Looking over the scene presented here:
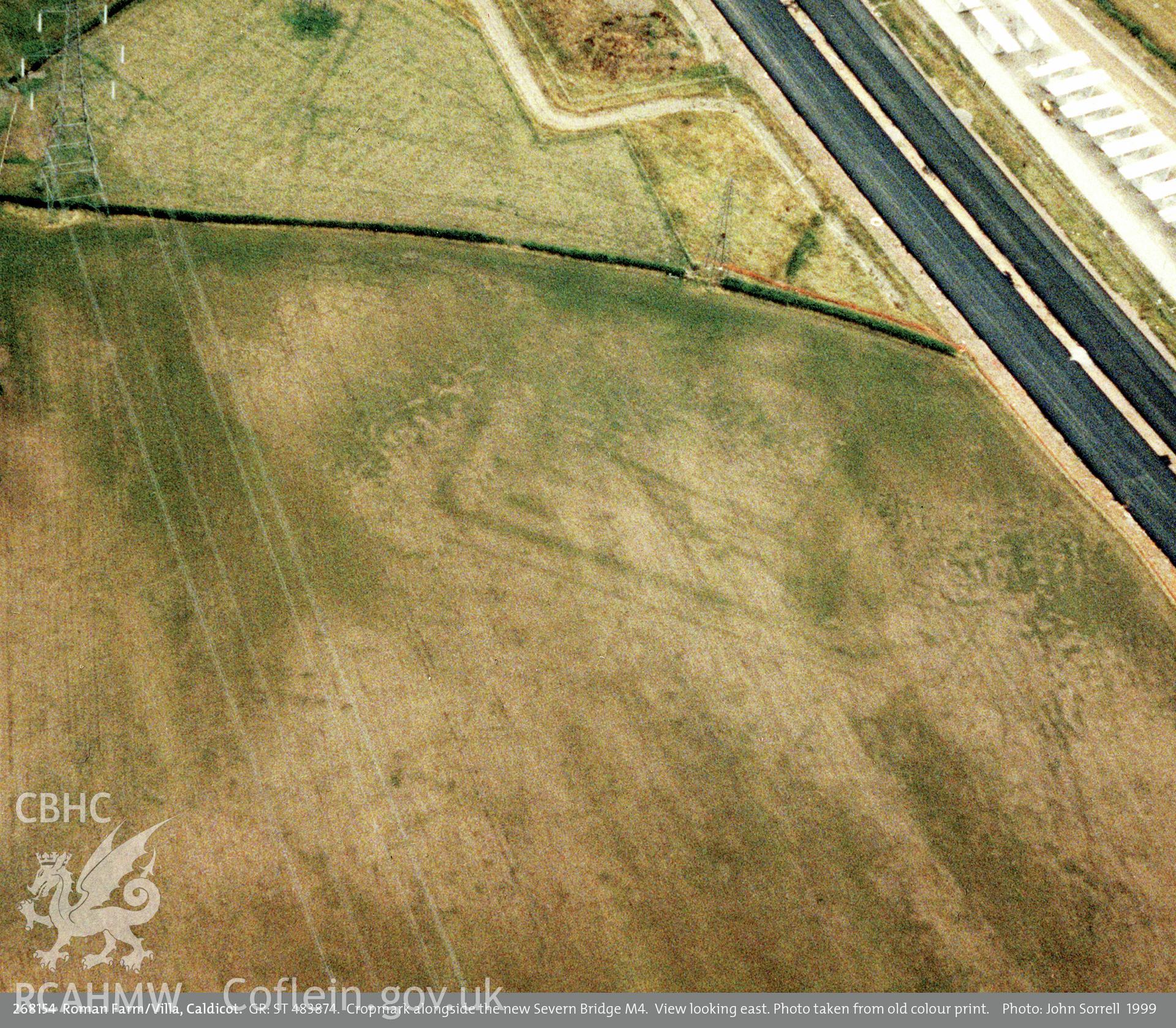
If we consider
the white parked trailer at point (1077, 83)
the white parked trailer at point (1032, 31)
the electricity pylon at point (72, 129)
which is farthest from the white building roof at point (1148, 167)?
the electricity pylon at point (72, 129)

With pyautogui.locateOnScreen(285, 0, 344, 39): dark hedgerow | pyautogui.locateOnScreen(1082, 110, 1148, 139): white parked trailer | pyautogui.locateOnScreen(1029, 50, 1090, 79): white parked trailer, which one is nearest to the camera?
pyautogui.locateOnScreen(1082, 110, 1148, 139): white parked trailer

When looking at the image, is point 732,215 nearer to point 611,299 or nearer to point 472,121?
point 611,299

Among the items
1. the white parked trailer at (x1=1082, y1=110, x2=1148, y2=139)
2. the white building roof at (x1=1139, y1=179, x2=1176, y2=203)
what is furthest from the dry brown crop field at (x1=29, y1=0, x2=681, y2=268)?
the white building roof at (x1=1139, y1=179, x2=1176, y2=203)

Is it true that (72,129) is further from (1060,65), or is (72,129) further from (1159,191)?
(1159,191)

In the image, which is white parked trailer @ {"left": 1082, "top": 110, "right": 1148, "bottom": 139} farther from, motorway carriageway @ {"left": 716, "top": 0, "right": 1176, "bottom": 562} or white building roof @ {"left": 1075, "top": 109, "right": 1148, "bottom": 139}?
motorway carriageway @ {"left": 716, "top": 0, "right": 1176, "bottom": 562}

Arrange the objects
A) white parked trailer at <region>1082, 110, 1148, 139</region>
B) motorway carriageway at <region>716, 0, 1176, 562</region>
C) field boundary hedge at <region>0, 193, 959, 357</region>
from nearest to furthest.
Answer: motorway carriageway at <region>716, 0, 1176, 562</region> < field boundary hedge at <region>0, 193, 959, 357</region> < white parked trailer at <region>1082, 110, 1148, 139</region>

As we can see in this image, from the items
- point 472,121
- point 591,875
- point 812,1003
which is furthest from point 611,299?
point 812,1003

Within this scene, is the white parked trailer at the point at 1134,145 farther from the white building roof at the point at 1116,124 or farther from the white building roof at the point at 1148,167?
the white building roof at the point at 1148,167
